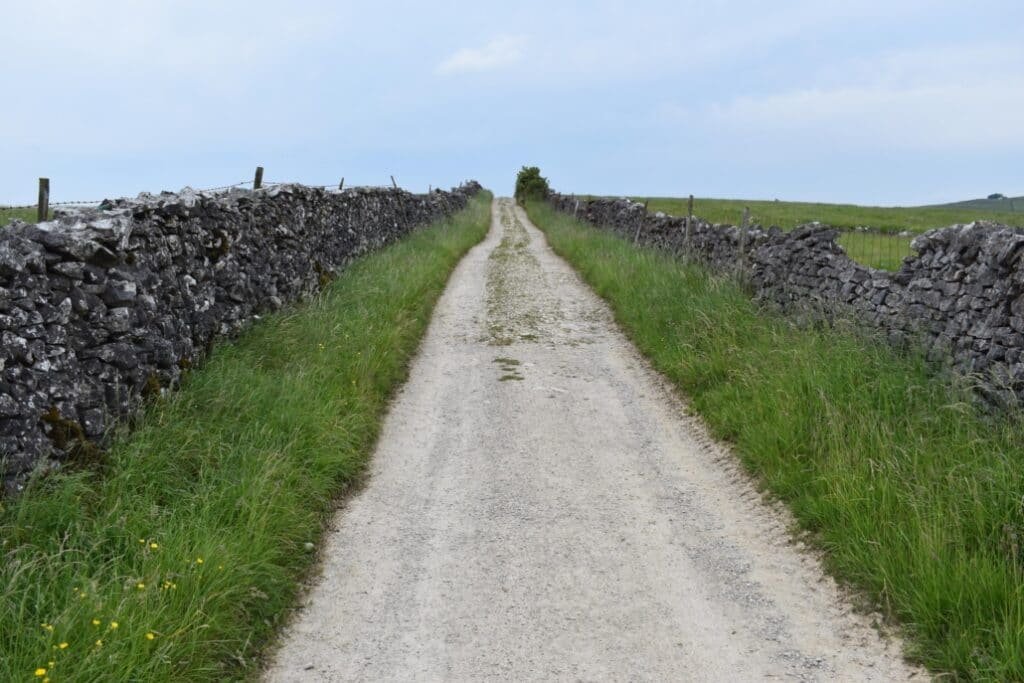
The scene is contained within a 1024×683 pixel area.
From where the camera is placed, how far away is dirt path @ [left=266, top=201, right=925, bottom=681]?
4.77 meters

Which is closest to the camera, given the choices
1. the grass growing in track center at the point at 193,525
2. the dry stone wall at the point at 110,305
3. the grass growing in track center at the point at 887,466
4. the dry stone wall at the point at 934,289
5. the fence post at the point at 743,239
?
the grass growing in track center at the point at 193,525

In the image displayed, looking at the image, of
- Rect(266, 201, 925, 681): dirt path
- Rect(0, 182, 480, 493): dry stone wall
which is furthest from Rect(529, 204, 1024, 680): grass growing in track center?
Rect(0, 182, 480, 493): dry stone wall

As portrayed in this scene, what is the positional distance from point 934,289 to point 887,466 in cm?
295

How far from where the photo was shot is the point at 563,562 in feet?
19.5

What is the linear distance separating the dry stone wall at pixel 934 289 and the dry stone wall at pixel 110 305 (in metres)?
7.18

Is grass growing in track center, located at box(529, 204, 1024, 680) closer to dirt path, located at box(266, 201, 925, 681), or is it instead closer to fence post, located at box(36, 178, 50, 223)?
dirt path, located at box(266, 201, 925, 681)

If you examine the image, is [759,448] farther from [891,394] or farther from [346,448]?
[346,448]

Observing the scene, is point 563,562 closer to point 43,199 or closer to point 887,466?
point 887,466

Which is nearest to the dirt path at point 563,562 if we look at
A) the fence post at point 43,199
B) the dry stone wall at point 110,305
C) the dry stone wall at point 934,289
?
the dry stone wall at point 110,305

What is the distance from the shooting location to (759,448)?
7.49 metres

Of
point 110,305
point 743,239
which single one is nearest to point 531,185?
point 743,239

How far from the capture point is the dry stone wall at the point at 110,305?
5402mm

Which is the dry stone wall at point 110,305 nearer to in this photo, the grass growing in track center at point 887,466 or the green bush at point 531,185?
the grass growing in track center at point 887,466

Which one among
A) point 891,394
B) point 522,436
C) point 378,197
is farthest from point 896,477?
point 378,197
